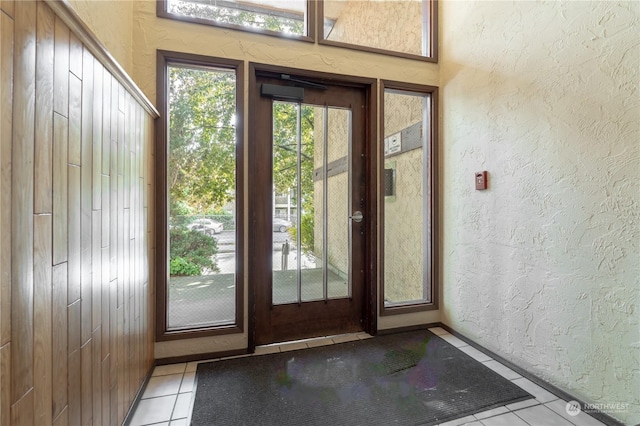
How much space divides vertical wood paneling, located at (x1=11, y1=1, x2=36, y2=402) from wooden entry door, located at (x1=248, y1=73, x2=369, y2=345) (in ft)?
4.37

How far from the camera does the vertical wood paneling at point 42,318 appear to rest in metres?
0.71

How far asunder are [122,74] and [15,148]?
28.0 inches

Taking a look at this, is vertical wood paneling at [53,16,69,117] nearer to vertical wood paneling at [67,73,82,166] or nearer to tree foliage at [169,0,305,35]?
vertical wood paneling at [67,73,82,166]

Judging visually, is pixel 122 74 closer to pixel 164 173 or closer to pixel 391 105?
pixel 164 173

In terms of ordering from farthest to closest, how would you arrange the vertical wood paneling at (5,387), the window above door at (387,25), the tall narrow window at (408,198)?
the tall narrow window at (408,198) → the window above door at (387,25) → the vertical wood paneling at (5,387)

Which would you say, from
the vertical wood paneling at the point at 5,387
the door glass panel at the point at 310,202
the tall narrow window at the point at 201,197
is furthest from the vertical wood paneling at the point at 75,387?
the door glass panel at the point at 310,202

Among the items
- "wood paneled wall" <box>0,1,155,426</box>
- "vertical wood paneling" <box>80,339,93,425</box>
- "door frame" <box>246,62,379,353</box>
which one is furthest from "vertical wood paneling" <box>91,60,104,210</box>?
"door frame" <box>246,62,379,353</box>

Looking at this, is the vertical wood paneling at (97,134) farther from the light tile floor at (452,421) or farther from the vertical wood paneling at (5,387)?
the light tile floor at (452,421)

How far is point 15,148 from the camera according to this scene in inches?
25.3

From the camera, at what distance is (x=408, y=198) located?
2.51m


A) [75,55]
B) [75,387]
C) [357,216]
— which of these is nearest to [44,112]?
[75,55]

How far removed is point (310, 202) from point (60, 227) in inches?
61.3

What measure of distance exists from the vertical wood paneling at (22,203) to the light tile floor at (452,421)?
0.89 m

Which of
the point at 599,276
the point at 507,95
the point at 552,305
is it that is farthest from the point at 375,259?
the point at 507,95
